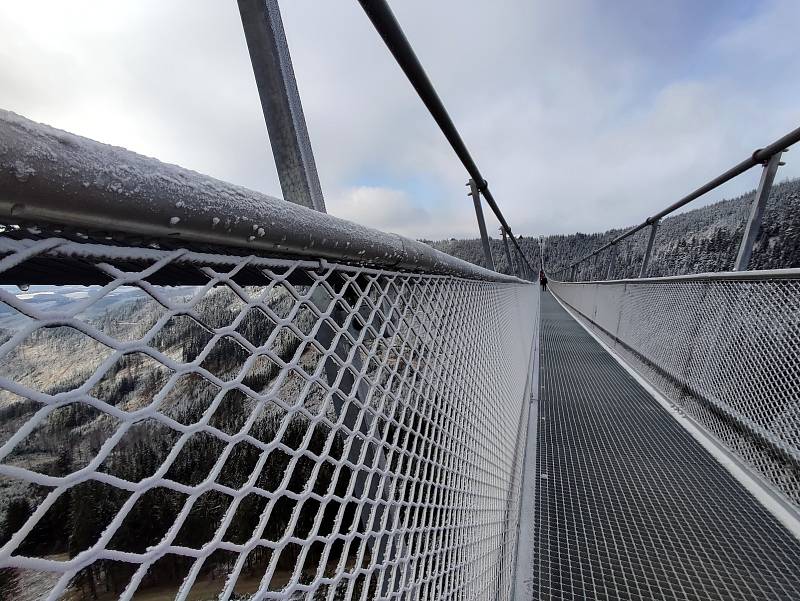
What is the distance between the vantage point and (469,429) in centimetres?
121

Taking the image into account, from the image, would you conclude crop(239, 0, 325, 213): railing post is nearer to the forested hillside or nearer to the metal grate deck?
the metal grate deck

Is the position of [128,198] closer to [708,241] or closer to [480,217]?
[480,217]

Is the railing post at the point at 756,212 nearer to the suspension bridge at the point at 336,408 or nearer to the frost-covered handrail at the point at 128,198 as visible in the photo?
the suspension bridge at the point at 336,408

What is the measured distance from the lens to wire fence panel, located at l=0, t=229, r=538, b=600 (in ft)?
0.90

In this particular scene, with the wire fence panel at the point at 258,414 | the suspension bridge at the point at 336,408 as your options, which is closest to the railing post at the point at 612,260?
the suspension bridge at the point at 336,408

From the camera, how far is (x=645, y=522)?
1641 mm

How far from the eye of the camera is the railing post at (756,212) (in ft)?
7.23

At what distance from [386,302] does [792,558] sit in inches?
76.3

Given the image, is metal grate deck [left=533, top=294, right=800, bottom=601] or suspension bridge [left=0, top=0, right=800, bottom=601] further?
metal grate deck [left=533, top=294, right=800, bottom=601]

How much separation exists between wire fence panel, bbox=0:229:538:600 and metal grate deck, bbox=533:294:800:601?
1.10 feet

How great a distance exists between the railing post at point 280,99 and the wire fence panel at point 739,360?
2295 mm

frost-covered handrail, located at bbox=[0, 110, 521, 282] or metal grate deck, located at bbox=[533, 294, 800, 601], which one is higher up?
frost-covered handrail, located at bbox=[0, 110, 521, 282]

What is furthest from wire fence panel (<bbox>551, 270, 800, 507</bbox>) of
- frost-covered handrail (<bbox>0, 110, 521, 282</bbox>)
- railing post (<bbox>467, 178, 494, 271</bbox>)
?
frost-covered handrail (<bbox>0, 110, 521, 282</bbox>)

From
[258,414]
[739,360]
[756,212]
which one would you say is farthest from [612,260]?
[258,414]
